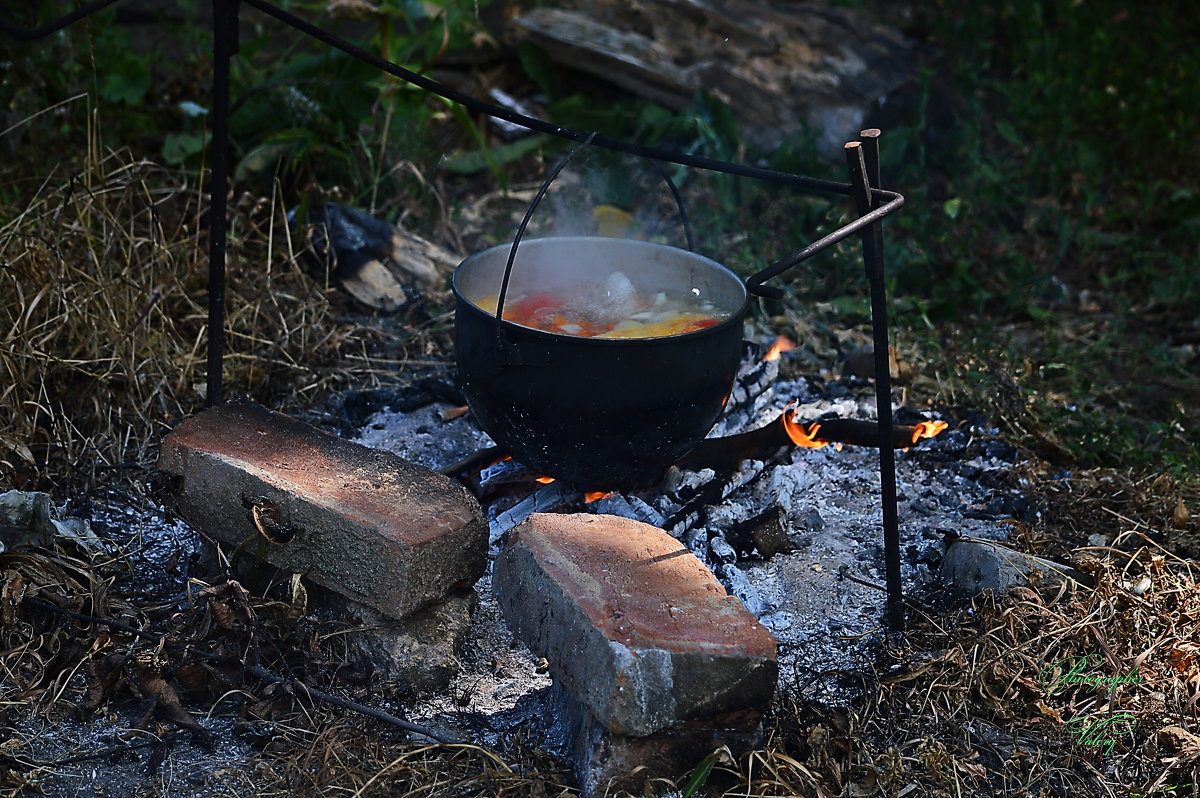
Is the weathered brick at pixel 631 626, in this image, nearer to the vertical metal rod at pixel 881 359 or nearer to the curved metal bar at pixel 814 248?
the vertical metal rod at pixel 881 359

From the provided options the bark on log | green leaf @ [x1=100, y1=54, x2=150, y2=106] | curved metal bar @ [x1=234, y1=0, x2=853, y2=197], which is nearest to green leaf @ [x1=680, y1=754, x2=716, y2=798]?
curved metal bar @ [x1=234, y1=0, x2=853, y2=197]

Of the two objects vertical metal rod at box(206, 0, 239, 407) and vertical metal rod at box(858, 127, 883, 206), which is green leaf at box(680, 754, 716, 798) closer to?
vertical metal rod at box(858, 127, 883, 206)

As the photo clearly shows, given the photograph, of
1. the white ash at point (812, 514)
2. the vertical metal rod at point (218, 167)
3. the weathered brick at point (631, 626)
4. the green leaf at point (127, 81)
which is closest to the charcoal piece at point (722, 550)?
the white ash at point (812, 514)

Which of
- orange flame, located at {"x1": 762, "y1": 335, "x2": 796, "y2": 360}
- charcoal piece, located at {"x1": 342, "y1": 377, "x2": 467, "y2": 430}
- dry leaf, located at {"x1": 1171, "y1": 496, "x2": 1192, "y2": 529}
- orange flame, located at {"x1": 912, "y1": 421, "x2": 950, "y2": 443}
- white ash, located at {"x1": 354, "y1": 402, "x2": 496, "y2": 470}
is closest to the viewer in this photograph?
dry leaf, located at {"x1": 1171, "y1": 496, "x2": 1192, "y2": 529}

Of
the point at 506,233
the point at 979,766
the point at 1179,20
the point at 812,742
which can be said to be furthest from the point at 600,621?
the point at 1179,20

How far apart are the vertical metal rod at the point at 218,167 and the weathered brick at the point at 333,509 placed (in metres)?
0.36

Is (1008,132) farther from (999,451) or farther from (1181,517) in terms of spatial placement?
(1181,517)

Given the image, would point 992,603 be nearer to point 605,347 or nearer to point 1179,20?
point 605,347

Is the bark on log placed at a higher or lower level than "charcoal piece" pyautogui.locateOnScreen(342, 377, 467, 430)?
higher

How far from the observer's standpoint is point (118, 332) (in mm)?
3707

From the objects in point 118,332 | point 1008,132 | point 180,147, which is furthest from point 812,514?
point 1008,132

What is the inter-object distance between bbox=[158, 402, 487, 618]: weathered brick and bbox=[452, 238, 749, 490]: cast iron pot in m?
0.28

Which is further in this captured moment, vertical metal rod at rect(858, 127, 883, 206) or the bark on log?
the bark on log

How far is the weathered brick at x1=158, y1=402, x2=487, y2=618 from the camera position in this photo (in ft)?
8.46
